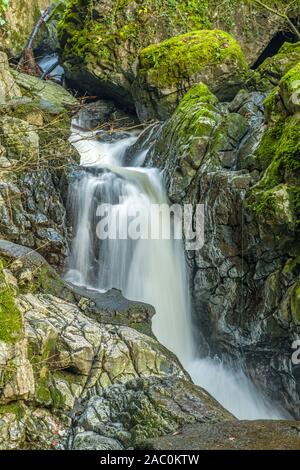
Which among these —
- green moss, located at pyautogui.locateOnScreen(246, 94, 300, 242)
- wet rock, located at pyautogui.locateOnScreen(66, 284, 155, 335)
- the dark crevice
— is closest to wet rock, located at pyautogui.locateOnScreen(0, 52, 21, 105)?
wet rock, located at pyautogui.locateOnScreen(66, 284, 155, 335)

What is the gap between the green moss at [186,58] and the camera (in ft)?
41.3

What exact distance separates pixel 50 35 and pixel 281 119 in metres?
15.4

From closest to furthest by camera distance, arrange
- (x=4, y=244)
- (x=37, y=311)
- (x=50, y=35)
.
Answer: (x=37, y=311) < (x=4, y=244) < (x=50, y=35)

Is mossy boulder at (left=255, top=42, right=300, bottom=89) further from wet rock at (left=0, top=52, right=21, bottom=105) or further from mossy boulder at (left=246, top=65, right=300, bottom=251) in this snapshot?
wet rock at (left=0, top=52, right=21, bottom=105)

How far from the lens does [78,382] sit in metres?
5.49

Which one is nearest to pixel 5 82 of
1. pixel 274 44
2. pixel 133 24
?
pixel 133 24

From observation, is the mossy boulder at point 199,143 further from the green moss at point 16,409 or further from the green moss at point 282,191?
the green moss at point 16,409

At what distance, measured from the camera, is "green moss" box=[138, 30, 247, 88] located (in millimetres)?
12578

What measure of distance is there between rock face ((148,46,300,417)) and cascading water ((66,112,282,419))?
0.39 meters

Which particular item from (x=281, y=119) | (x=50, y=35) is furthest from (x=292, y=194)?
(x=50, y=35)

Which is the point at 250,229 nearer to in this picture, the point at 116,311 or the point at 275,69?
the point at 116,311

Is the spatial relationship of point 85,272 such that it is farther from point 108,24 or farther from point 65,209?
point 108,24

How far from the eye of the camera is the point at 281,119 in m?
7.49
